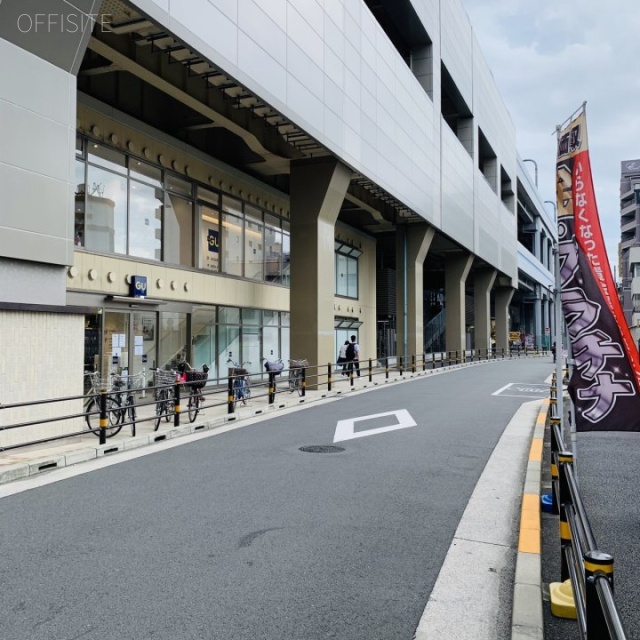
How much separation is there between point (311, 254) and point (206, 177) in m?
4.93

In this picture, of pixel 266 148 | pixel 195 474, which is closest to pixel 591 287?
pixel 195 474

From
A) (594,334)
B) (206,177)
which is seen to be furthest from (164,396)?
(206,177)

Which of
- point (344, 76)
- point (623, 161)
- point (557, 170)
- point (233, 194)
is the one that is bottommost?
point (557, 170)

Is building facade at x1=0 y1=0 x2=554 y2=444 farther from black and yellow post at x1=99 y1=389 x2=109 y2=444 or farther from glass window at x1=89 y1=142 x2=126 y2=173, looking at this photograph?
black and yellow post at x1=99 y1=389 x2=109 y2=444

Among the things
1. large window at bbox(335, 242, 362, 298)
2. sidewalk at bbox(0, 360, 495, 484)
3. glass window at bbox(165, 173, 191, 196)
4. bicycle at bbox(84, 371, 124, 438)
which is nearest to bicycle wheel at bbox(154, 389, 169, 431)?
sidewalk at bbox(0, 360, 495, 484)

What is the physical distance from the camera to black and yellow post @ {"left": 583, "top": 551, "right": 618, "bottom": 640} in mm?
2237

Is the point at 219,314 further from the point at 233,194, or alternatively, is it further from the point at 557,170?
the point at 557,170

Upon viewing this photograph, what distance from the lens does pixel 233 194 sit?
22453 millimetres

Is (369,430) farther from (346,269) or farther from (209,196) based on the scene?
(346,269)

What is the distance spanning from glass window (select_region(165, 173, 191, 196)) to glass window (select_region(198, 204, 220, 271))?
89 centimetres

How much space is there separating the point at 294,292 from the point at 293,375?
3.72m

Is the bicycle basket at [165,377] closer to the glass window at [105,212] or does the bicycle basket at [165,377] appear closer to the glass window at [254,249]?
the glass window at [105,212]

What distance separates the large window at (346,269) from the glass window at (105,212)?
16.4m

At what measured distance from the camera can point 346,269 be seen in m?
33.5
